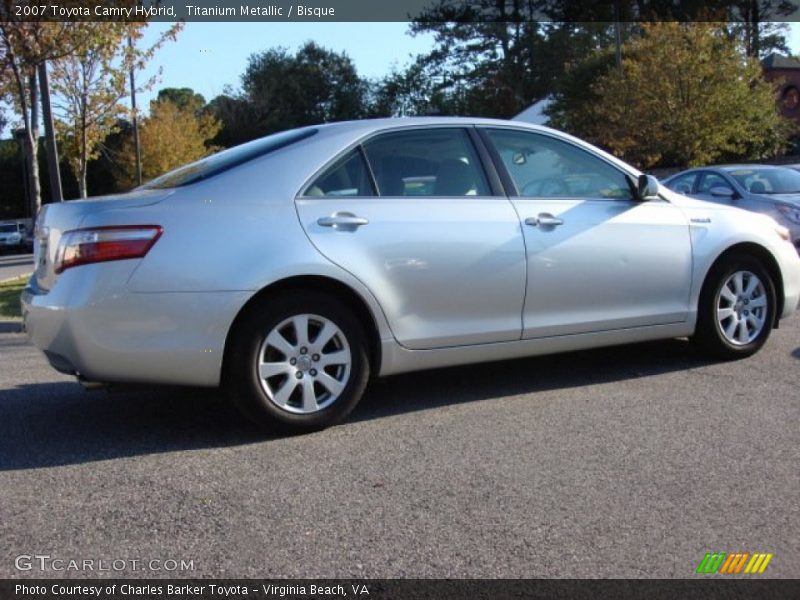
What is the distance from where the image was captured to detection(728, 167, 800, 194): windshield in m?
11.1

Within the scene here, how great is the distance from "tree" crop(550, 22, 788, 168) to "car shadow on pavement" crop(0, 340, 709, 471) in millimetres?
21869

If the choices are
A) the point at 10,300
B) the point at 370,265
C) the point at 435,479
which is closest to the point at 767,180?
the point at 370,265

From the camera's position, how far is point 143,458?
4.07 metres

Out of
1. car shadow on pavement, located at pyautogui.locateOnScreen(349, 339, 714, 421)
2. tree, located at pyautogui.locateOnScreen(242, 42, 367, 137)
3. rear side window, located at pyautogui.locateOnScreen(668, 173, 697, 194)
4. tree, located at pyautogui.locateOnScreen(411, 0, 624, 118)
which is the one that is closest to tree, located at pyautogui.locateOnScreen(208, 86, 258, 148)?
tree, located at pyautogui.locateOnScreen(242, 42, 367, 137)

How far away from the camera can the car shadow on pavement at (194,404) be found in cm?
427

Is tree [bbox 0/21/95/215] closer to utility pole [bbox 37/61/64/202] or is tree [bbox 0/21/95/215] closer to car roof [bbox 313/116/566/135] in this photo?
utility pole [bbox 37/61/64/202]

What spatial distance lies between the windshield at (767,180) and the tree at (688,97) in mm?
15360

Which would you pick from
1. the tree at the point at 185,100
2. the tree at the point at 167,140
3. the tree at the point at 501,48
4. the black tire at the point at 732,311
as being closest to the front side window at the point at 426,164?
the black tire at the point at 732,311

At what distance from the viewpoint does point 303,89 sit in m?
58.2

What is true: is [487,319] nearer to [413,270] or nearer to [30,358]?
[413,270]

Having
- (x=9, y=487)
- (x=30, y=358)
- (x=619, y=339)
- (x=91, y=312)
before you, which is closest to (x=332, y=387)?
(x=91, y=312)

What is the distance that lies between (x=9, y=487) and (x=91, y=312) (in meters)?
0.87

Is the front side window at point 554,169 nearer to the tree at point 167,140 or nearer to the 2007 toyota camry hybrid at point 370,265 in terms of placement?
the 2007 toyota camry hybrid at point 370,265

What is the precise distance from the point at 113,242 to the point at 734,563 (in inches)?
120
